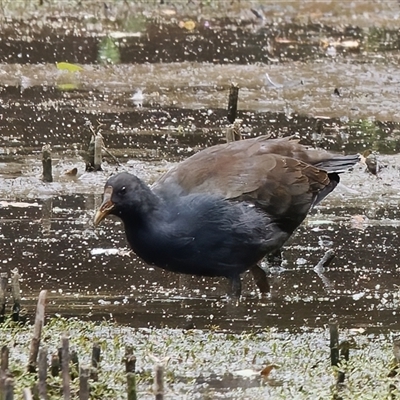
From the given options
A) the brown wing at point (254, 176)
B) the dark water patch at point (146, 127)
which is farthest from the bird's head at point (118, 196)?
the dark water patch at point (146, 127)

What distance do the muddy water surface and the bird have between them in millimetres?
341

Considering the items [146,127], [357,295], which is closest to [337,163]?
[357,295]

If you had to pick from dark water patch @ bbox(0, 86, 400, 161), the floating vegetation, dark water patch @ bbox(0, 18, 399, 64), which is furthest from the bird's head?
dark water patch @ bbox(0, 18, 399, 64)

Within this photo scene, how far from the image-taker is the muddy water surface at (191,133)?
752 cm

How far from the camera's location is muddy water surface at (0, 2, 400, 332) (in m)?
7.52

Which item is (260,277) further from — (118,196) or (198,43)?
(198,43)

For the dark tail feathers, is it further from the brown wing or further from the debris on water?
the debris on water

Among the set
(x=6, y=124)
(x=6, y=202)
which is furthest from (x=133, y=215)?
(x=6, y=124)

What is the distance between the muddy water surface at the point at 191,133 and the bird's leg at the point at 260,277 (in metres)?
0.08

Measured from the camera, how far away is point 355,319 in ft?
23.6

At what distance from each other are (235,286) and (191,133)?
4.26m

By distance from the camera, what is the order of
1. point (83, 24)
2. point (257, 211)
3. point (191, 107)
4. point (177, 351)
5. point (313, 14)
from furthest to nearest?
point (313, 14), point (83, 24), point (191, 107), point (257, 211), point (177, 351)

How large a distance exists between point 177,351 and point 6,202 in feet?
10.7

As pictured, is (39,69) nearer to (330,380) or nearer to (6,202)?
(6,202)
